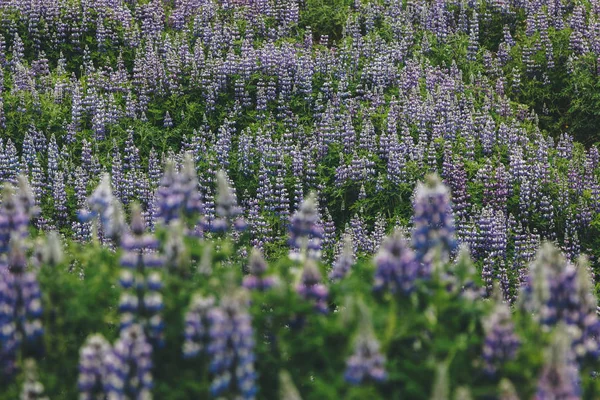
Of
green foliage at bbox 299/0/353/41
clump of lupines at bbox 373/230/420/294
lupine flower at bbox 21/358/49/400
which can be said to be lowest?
green foliage at bbox 299/0/353/41

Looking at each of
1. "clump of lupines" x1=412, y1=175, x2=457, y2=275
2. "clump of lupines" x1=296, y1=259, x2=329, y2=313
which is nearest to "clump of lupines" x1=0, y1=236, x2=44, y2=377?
"clump of lupines" x1=296, y1=259, x2=329, y2=313

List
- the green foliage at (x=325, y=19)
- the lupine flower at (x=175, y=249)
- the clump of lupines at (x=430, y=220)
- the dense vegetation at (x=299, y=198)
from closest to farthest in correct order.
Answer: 1. the dense vegetation at (x=299, y=198)
2. the lupine flower at (x=175, y=249)
3. the clump of lupines at (x=430, y=220)
4. the green foliage at (x=325, y=19)

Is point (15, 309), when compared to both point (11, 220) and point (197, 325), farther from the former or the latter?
point (197, 325)

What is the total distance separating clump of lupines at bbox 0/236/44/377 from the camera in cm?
449

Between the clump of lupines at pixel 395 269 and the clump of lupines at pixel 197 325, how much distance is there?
85 centimetres

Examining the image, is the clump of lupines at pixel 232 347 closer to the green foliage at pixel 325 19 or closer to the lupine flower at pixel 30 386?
the lupine flower at pixel 30 386

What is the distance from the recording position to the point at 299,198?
395 inches

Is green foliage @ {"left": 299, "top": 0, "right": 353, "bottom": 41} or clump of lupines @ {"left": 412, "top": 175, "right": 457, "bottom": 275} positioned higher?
clump of lupines @ {"left": 412, "top": 175, "right": 457, "bottom": 275}

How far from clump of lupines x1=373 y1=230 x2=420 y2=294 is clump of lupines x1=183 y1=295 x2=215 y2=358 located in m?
0.85

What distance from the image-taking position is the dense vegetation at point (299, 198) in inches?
170

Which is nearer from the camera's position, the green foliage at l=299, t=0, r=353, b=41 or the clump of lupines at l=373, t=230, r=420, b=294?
the clump of lupines at l=373, t=230, r=420, b=294

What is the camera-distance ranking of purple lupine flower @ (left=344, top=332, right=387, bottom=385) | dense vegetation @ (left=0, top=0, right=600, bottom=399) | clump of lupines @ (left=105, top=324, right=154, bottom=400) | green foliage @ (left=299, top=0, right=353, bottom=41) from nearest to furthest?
purple lupine flower @ (left=344, top=332, right=387, bottom=385)
clump of lupines @ (left=105, top=324, right=154, bottom=400)
dense vegetation @ (left=0, top=0, right=600, bottom=399)
green foliage @ (left=299, top=0, right=353, bottom=41)

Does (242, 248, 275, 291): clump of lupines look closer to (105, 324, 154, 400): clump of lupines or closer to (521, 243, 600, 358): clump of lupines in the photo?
(105, 324, 154, 400): clump of lupines

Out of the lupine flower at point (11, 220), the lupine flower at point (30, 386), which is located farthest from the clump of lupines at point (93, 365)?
the lupine flower at point (11, 220)
